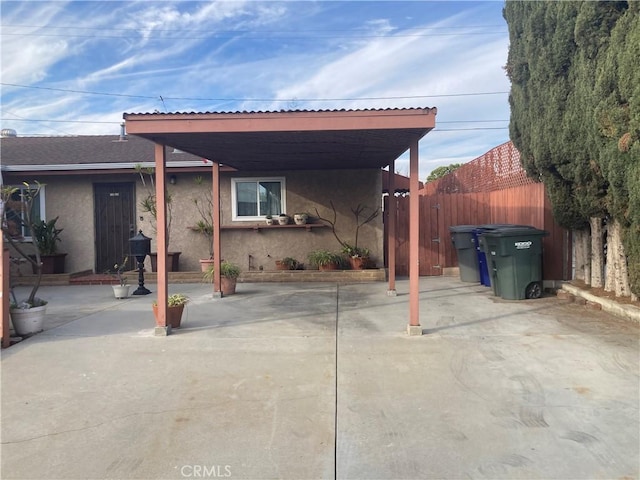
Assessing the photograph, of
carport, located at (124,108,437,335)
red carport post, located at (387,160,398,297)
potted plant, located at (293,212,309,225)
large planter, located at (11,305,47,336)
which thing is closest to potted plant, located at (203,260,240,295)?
carport, located at (124,108,437,335)

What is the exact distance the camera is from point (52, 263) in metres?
11.6

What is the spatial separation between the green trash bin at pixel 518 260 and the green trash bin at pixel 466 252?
6.47 feet

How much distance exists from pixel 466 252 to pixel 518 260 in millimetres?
2367

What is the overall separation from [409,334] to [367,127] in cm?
260

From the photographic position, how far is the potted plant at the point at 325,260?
37.0ft

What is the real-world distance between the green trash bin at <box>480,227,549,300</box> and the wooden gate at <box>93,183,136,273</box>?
8635 millimetres

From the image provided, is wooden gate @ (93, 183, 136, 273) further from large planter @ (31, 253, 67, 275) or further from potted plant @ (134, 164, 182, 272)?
Result: large planter @ (31, 253, 67, 275)

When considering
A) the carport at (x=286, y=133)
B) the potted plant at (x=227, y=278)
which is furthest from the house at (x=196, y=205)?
the carport at (x=286, y=133)

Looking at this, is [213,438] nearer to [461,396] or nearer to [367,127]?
[461,396]

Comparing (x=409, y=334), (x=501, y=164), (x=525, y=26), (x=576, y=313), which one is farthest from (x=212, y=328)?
(x=501, y=164)

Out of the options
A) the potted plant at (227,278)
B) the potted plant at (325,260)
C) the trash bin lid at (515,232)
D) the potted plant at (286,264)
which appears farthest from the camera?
the potted plant at (286,264)

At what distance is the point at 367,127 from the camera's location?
5.79m

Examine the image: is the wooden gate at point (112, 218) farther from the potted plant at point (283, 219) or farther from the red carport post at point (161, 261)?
the red carport post at point (161, 261)

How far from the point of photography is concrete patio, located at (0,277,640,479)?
316cm
